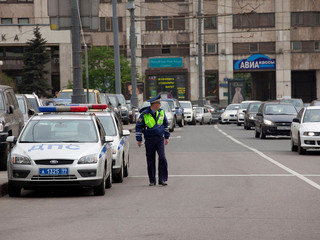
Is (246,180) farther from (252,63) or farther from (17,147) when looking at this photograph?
(252,63)

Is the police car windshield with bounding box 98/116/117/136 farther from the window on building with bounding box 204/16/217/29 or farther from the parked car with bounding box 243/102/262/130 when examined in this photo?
the window on building with bounding box 204/16/217/29

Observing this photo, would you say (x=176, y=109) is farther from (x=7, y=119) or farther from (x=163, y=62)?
(x=163, y=62)

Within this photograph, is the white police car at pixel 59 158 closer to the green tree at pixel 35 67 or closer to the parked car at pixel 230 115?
the parked car at pixel 230 115

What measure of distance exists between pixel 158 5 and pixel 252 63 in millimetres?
10969

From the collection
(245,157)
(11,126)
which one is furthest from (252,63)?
(11,126)

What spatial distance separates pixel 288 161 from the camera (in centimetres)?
2114

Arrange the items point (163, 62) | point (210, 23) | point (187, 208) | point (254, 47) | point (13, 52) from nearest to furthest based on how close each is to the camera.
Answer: point (187, 208), point (254, 47), point (13, 52), point (163, 62), point (210, 23)

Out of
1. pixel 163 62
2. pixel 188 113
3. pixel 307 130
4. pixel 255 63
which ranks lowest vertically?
pixel 188 113

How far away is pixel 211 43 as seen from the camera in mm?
81125

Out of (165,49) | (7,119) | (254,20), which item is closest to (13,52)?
(165,49)

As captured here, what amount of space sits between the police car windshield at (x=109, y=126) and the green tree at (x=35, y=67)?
56211 mm

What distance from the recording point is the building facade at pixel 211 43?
79125 millimetres

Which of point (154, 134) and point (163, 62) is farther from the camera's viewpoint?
point (163, 62)

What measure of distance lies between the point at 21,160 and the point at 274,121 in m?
20.9
